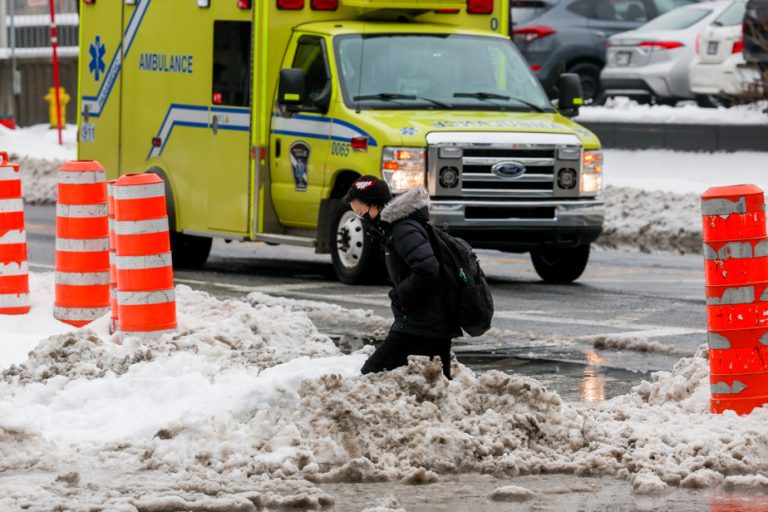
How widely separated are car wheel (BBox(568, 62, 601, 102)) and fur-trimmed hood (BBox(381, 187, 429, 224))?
21073 millimetres

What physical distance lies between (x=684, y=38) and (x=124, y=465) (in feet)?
66.1

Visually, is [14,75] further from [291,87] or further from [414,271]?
[414,271]

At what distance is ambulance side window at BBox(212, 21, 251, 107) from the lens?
16.2 m

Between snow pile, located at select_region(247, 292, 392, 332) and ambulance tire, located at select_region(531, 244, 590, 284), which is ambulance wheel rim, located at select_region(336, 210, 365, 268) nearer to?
snow pile, located at select_region(247, 292, 392, 332)

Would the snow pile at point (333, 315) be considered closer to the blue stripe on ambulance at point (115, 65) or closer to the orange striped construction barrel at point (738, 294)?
the orange striped construction barrel at point (738, 294)

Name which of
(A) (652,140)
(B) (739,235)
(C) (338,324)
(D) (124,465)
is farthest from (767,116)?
(D) (124,465)

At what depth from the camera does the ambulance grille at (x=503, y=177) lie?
15.3 m

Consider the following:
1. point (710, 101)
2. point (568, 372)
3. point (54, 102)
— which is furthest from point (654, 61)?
point (568, 372)

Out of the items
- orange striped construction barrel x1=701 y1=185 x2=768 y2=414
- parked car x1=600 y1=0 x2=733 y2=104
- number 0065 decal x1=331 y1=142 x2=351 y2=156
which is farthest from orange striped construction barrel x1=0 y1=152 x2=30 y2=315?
parked car x1=600 y1=0 x2=733 y2=104

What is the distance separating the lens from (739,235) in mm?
8336

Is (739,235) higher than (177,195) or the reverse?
higher

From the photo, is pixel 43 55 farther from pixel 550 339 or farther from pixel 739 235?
pixel 739 235

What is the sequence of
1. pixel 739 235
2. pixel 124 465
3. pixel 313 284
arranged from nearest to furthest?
pixel 124 465, pixel 739 235, pixel 313 284

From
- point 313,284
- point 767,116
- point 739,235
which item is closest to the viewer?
point 739,235
